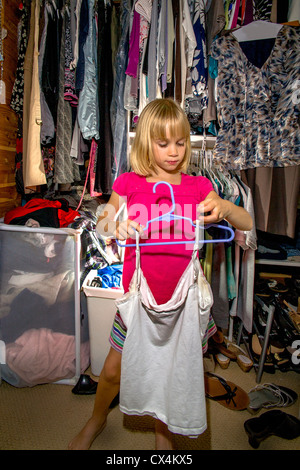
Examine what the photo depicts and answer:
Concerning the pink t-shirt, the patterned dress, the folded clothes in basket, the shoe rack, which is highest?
the patterned dress

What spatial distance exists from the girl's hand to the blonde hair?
0.79 feet

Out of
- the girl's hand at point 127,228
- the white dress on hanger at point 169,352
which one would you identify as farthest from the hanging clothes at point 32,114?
the white dress on hanger at point 169,352

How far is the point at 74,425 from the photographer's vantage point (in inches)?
→ 48.9

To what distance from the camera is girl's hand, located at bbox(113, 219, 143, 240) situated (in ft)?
2.80

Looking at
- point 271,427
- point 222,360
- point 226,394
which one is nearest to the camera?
point 271,427

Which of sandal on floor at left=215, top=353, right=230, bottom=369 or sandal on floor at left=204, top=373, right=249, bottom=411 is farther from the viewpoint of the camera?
sandal on floor at left=215, top=353, right=230, bottom=369

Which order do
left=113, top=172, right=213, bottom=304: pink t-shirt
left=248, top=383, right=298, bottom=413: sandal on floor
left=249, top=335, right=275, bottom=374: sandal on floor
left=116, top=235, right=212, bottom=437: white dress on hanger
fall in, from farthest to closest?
left=249, top=335, right=275, bottom=374: sandal on floor → left=248, top=383, right=298, bottom=413: sandal on floor → left=113, top=172, right=213, bottom=304: pink t-shirt → left=116, top=235, right=212, bottom=437: white dress on hanger

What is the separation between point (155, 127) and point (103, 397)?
3.44 feet

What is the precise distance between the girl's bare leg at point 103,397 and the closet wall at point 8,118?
1.16 m

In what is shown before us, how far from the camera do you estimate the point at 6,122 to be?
1.67 metres

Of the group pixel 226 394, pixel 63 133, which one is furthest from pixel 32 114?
pixel 226 394

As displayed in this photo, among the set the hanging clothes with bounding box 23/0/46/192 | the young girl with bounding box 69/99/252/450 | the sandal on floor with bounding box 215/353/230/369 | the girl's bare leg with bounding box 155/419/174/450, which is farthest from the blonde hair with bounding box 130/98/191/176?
the sandal on floor with bounding box 215/353/230/369

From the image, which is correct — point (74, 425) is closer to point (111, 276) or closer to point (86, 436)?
point (86, 436)

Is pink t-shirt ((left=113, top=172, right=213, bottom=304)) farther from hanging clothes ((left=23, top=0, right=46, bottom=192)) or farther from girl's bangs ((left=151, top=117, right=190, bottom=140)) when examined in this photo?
hanging clothes ((left=23, top=0, right=46, bottom=192))
